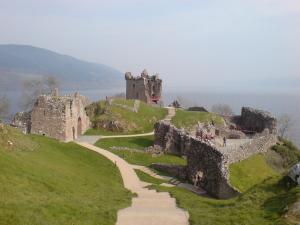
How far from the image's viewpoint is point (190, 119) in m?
70.1

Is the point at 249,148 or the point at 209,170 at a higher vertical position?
the point at 249,148

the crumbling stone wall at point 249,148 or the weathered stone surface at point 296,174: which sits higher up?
the weathered stone surface at point 296,174

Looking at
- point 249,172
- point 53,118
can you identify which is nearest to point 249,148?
point 249,172

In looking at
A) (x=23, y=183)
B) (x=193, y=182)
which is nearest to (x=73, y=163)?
(x=193, y=182)

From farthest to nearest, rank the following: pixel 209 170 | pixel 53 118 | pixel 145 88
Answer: pixel 145 88, pixel 53 118, pixel 209 170

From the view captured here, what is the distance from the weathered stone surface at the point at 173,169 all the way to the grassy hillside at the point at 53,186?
5140mm

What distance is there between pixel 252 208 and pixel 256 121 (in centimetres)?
5450

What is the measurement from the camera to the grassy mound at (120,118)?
62.3 metres

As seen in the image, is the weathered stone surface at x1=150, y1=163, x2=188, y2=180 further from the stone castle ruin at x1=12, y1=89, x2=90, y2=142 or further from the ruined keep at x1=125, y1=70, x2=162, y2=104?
the ruined keep at x1=125, y1=70, x2=162, y2=104

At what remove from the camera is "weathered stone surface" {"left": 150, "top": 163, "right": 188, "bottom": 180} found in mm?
44119

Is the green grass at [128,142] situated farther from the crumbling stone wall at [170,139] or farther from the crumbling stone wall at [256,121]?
the crumbling stone wall at [256,121]

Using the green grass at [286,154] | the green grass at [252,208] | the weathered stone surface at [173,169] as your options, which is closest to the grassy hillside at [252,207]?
the green grass at [252,208]

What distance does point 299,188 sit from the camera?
22.0m

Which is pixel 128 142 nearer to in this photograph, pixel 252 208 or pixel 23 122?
pixel 23 122
